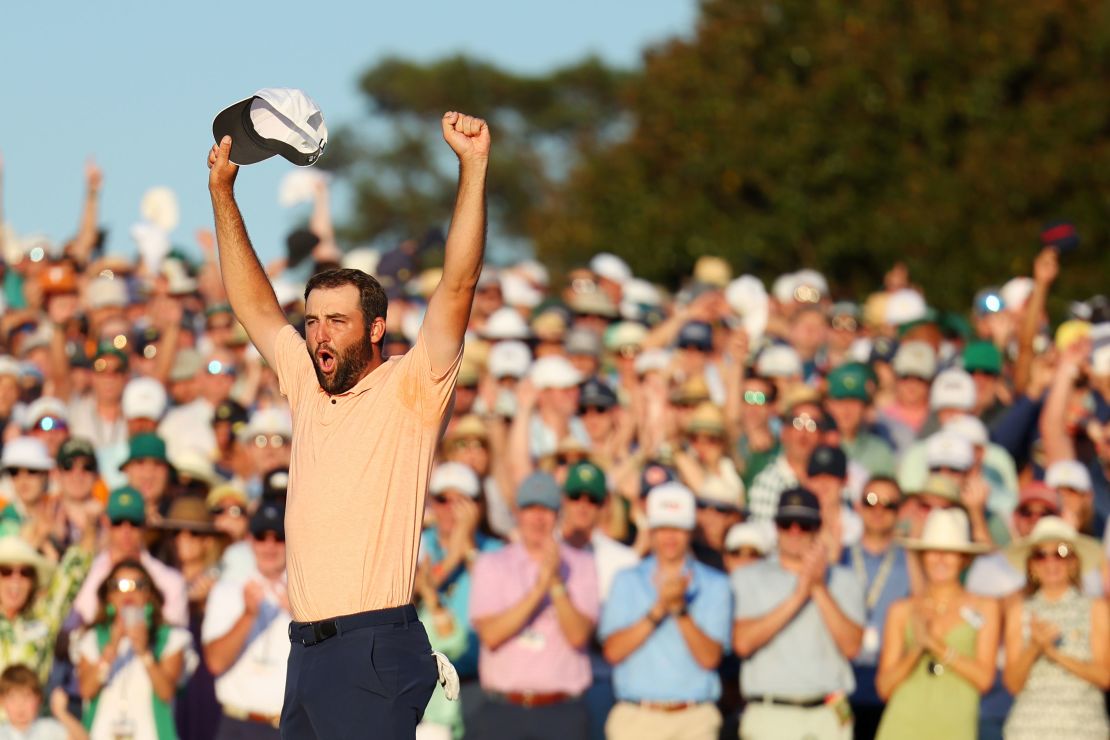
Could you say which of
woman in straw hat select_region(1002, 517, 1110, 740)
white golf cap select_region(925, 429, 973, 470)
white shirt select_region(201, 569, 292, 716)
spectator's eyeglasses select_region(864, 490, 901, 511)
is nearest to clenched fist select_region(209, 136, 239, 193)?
white shirt select_region(201, 569, 292, 716)

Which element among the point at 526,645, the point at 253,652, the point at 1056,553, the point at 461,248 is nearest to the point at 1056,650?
the point at 1056,553

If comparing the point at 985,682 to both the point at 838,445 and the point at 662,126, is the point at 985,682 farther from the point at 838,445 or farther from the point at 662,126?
the point at 662,126

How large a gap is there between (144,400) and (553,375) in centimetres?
249

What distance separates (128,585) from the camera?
1193 centimetres

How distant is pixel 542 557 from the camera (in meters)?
12.2

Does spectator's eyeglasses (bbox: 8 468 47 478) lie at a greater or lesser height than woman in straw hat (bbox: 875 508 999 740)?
greater

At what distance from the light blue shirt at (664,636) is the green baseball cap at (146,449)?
9.17 feet

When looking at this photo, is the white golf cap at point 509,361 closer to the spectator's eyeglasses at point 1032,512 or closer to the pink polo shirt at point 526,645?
the pink polo shirt at point 526,645

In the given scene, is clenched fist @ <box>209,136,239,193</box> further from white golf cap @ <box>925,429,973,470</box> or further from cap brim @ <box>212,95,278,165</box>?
white golf cap @ <box>925,429,973,470</box>

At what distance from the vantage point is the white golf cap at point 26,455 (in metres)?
13.1

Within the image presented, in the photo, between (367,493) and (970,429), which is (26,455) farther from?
→ (367,493)

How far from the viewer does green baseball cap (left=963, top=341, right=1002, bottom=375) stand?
14.5 meters

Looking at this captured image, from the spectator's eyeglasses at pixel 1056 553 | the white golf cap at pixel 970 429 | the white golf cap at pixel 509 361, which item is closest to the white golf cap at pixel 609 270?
the white golf cap at pixel 509 361

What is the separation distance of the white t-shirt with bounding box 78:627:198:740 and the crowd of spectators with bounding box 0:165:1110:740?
14mm
